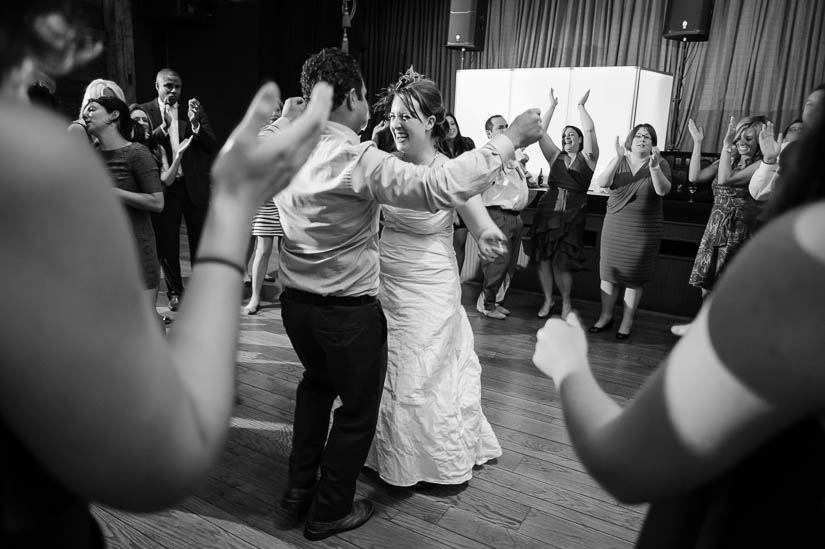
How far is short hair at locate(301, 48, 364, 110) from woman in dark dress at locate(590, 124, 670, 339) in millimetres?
2505

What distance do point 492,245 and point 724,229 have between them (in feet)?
8.35

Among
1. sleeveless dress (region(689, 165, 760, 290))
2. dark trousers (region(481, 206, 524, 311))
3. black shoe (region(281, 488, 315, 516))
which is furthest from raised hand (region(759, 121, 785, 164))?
black shoe (region(281, 488, 315, 516))

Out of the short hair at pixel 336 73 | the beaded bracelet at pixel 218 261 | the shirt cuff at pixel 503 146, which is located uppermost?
the short hair at pixel 336 73

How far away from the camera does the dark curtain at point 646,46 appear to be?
690 centimetres

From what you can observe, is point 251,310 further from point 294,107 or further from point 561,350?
point 561,350

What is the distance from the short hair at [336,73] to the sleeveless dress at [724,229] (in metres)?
2.80

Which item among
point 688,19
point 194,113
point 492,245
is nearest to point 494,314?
point 194,113

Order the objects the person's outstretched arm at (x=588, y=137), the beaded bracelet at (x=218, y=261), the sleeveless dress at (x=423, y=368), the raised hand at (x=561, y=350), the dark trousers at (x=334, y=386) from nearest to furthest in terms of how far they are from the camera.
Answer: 1. the beaded bracelet at (x=218, y=261)
2. the raised hand at (x=561, y=350)
3. the dark trousers at (x=334, y=386)
4. the sleeveless dress at (x=423, y=368)
5. the person's outstretched arm at (x=588, y=137)

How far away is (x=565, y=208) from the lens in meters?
4.32

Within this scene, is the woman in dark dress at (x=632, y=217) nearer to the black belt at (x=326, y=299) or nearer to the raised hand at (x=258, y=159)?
the black belt at (x=326, y=299)

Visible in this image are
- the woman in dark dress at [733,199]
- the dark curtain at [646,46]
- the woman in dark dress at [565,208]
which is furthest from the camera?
the dark curtain at [646,46]

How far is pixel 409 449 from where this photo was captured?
2.10 meters

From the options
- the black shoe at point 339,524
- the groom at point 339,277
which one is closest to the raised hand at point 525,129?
the groom at point 339,277

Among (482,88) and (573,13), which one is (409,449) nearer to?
(482,88)
